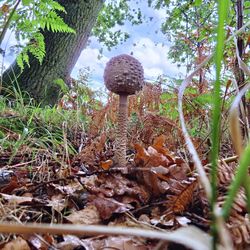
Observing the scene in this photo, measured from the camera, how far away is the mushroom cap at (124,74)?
3.93ft

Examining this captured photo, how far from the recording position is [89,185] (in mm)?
1060

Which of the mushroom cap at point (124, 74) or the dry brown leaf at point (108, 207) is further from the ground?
the mushroom cap at point (124, 74)

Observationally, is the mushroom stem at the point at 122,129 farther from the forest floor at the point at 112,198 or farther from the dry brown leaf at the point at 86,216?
the dry brown leaf at the point at 86,216

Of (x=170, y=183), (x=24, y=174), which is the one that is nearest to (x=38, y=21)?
(x=24, y=174)

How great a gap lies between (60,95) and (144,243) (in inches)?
107

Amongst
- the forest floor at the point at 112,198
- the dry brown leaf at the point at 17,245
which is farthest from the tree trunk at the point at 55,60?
the dry brown leaf at the point at 17,245

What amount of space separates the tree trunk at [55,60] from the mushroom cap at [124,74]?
1996mm

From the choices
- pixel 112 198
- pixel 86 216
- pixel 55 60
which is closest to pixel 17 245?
pixel 86 216

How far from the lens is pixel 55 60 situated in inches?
126

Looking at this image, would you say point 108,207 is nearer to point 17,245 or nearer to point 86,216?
point 86,216

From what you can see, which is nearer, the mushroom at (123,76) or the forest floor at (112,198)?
the forest floor at (112,198)

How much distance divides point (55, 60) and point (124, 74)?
2.16 m

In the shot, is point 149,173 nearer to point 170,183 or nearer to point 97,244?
point 170,183

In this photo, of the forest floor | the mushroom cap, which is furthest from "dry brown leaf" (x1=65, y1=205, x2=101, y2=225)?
the mushroom cap
